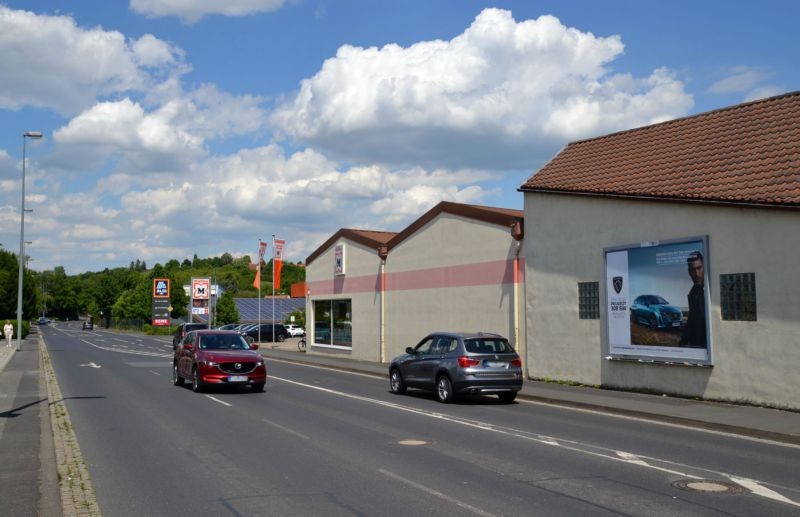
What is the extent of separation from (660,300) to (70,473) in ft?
46.2

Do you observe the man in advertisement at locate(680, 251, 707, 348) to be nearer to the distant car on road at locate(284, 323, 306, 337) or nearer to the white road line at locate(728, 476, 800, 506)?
the white road line at locate(728, 476, 800, 506)

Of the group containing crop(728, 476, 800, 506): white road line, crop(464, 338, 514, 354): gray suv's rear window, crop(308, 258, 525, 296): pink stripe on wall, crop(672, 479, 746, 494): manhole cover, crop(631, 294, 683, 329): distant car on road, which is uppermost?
crop(308, 258, 525, 296): pink stripe on wall

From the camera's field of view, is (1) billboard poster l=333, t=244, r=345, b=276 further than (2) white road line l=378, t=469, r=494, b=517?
Yes

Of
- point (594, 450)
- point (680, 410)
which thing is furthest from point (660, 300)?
point (594, 450)

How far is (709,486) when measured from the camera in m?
8.46

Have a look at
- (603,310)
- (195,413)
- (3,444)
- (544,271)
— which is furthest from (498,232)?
(3,444)

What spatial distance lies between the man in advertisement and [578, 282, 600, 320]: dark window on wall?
3229mm

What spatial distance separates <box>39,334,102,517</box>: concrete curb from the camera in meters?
7.48

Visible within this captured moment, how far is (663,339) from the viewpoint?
18.6 metres

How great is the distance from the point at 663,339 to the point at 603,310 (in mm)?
2188

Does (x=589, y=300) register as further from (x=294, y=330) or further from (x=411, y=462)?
(x=294, y=330)

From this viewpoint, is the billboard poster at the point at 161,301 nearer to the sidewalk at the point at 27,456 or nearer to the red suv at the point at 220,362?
the red suv at the point at 220,362

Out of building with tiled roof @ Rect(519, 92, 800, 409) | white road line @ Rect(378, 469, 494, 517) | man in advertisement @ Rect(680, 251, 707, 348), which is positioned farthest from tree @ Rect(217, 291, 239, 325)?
white road line @ Rect(378, 469, 494, 517)

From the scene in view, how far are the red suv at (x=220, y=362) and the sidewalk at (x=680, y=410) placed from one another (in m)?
6.87
